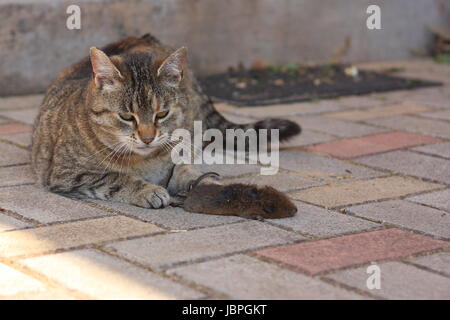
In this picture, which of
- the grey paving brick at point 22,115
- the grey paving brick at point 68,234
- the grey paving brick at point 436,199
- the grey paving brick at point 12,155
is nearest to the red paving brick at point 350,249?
the grey paving brick at point 436,199

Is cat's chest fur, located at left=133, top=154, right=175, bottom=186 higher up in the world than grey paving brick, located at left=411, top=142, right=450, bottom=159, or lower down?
higher up

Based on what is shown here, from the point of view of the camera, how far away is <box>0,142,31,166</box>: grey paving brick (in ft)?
15.9

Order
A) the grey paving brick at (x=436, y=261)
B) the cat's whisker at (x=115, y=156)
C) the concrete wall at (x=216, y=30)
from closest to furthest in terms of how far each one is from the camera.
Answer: the grey paving brick at (x=436, y=261), the cat's whisker at (x=115, y=156), the concrete wall at (x=216, y=30)

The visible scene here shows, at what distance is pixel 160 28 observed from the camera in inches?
279

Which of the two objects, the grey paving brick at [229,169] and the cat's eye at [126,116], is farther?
the grey paving brick at [229,169]

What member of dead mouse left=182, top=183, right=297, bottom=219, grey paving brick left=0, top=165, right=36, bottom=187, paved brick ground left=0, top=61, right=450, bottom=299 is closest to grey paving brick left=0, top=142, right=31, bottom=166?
paved brick ground left=0, top=61, right=450, bottom=299

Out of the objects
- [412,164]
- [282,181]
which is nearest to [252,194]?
[282,181]

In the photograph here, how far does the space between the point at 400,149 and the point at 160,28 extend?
270 cm

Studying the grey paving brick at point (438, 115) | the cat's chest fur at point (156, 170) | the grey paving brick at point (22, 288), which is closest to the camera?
the grey paving brick at point (22, 288)

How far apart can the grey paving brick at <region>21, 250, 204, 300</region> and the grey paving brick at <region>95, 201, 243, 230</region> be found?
1.67 ft

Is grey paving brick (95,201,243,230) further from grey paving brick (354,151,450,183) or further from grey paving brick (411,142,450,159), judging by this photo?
grey paving brick (411,142,450,159)

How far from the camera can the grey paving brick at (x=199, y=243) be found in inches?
131

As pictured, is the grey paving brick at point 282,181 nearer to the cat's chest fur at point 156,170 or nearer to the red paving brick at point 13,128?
the cat's chest fur at point 156,170
